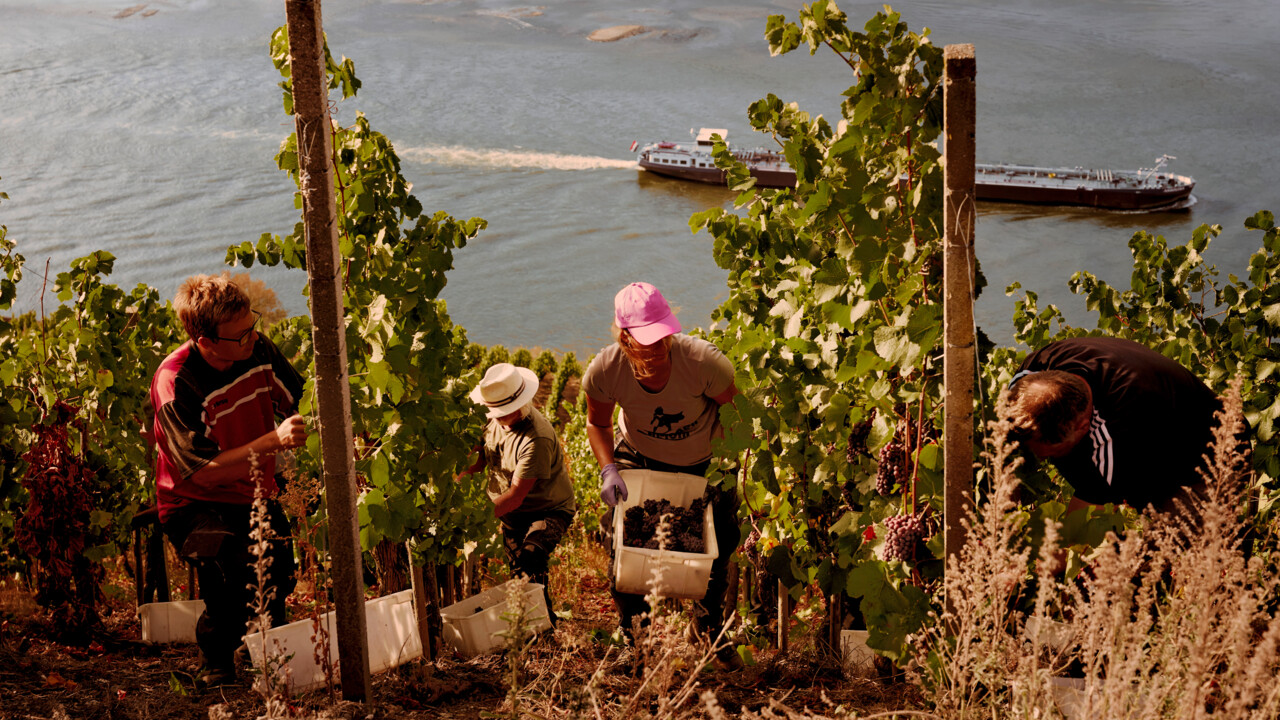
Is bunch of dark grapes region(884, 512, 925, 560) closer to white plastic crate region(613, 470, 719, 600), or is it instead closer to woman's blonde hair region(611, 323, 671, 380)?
white plastic crate region(613, 470, 719, 600)

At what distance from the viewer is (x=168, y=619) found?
11.3 ft

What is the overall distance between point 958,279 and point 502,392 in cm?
193

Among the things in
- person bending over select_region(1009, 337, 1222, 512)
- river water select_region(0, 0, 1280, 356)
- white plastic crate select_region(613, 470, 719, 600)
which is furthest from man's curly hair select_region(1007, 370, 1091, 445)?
river water select_region(0, 0, 1280, 356)

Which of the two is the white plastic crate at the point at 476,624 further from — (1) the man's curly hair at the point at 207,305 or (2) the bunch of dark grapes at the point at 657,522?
(1) the man's curly hair at the point at 207,305

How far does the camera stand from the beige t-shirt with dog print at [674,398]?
3.19 metres

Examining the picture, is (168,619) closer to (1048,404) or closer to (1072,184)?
(1048,404)

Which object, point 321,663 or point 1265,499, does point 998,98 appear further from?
point 321,663

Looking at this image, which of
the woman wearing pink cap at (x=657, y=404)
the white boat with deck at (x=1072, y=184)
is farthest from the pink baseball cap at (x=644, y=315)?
the white boat with deck at (x=1072, y=184)

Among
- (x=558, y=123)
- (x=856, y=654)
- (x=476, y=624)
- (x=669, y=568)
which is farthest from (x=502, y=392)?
(x=558, y=123)

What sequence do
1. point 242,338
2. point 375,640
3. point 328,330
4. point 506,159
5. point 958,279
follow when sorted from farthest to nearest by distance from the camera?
point 506,159, point 375,640, point 242,338, point 328,330, point 958,279

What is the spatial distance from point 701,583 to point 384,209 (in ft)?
4.75

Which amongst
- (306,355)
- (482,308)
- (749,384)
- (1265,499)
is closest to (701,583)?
(749,384)

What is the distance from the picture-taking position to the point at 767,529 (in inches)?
127

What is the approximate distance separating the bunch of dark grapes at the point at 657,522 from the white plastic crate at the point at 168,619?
157 centimetres
